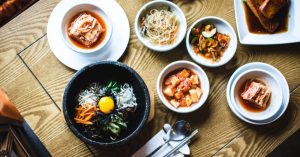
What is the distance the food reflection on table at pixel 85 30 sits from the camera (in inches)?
79.5

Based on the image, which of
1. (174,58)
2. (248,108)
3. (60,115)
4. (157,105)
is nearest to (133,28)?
(174,58)

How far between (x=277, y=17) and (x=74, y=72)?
48.8 inches

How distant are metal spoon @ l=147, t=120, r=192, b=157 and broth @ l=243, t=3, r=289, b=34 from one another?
0.68 m

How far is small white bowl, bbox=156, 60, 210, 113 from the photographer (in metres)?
2.01

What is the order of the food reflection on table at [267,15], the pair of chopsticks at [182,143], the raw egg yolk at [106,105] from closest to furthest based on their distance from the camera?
1. the raw egg yolk at [106,105]
2. the pair of chopsticks at [182,143]
3. the food reflection on table at [267,15]

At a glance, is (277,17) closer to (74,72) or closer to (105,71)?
(105,71)

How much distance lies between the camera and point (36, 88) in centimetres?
204

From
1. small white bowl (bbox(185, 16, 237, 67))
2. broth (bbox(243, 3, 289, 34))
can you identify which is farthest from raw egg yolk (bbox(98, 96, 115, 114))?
broth (bbox(243, 3, 289, 34))

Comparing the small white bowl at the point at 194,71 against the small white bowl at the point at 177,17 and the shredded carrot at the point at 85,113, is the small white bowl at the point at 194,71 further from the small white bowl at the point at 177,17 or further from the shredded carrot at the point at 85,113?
the shredded carrot at the point at 85,113

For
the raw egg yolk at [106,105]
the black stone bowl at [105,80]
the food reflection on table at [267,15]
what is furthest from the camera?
the food reflection on table at [267,15]

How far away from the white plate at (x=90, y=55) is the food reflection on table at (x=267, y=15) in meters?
0.74

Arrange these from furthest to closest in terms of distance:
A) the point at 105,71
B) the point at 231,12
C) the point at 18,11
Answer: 1. the point at 18,11
2. the point at 231,12
3. the point at 105,71

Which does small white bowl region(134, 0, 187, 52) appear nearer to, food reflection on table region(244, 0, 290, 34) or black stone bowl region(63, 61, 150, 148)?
black stone bowl region(63, 61, 150, 148)

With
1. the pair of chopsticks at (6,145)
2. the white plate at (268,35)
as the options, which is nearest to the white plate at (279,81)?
the white plate at (268,35)
